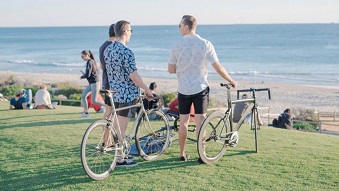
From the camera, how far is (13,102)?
39.7 feet

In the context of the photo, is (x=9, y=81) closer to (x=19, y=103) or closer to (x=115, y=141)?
(x=19, y=103)

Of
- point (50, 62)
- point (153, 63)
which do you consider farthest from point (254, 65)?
point (50, 62)

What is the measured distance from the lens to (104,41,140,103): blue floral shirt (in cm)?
568

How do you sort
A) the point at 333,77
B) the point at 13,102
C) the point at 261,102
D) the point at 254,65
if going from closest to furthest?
1. the point at 13,102
2. the point at 261,102
3. the point at 333,77
4. the point at 254,65

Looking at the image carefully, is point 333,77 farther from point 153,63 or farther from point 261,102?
point 153,63

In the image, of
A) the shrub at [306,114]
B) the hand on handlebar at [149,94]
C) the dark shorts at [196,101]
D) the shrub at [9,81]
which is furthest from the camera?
the shrub at [9,81]

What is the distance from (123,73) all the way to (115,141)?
2.62 feet

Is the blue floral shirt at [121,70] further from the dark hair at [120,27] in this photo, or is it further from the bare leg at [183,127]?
the bare leg at [183,127]

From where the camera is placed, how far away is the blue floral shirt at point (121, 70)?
224 inches

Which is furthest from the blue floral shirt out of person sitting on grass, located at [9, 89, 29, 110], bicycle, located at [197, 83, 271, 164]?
person sitting on grass, located at [9, 89, 29, 110]

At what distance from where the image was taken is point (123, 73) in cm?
576

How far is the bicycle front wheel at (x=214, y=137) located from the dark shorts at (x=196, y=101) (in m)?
0.16

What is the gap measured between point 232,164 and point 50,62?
189 feet

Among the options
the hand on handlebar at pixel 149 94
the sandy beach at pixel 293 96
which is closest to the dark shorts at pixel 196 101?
the hand on handlebar at pixel 149 94
